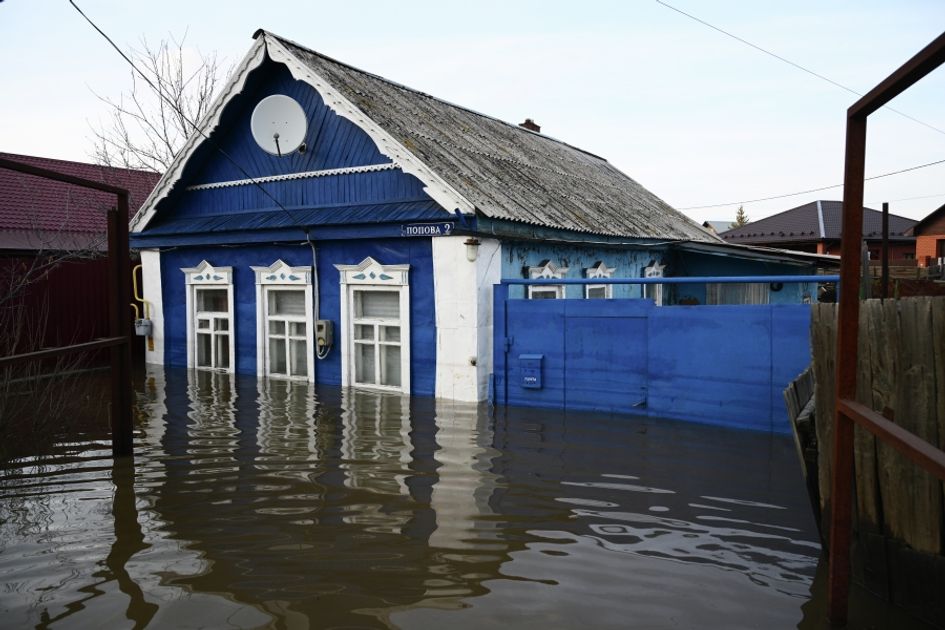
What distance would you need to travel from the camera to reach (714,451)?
750 cm

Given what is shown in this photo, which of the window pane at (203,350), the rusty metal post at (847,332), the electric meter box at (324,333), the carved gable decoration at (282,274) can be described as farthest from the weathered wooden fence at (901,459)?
the window pane at (203,350)

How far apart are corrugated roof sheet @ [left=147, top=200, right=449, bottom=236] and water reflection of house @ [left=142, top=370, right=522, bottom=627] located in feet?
8.69

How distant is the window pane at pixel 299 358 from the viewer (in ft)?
40.0

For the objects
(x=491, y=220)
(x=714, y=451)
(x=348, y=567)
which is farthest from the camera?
(x=491, y=220)

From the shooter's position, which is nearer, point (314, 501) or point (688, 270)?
point (314, 501)

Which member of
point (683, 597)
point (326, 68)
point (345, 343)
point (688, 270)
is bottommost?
point (683, 597)

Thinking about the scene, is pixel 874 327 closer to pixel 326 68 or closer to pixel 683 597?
pixel 683 597

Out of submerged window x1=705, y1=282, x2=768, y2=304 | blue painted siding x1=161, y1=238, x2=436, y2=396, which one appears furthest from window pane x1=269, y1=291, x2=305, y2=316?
submerged window x1=705, y1=282, x2=768, y2=304

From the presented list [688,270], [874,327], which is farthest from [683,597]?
[688,270]

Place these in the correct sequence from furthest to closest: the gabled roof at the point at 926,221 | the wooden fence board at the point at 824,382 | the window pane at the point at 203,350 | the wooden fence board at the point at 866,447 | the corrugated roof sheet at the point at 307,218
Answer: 1. the gabled roof at the point at 926,221
2. the window pane at the point at 203,350
3. the corrugated roof sheet at the point at 307,218
4. the wooden fence board at the point at 824,382
5. the wooden fence board at the point at 866,447

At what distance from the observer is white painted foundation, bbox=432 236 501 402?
9.91 meters

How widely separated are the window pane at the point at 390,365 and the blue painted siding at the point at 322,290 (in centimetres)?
43

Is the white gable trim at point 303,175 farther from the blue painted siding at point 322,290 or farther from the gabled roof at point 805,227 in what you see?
the gabled roof at point 805,227

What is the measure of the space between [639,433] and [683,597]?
4.20 m
